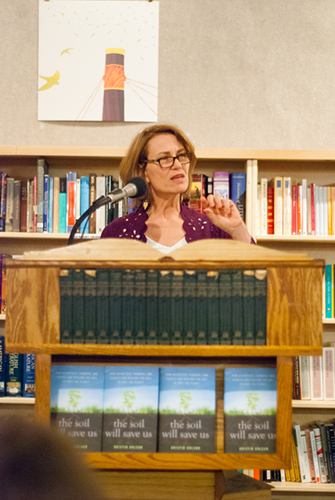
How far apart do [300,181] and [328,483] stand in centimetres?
158

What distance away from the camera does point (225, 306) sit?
974mm

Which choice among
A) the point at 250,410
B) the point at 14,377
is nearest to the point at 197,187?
the point at 14,377

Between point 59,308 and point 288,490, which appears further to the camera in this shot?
point 288,490

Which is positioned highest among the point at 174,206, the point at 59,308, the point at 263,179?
the point at 263,179

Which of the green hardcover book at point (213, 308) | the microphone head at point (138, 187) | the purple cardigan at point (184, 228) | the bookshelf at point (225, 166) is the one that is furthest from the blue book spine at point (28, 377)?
the green hardcover book at point (213, 308)

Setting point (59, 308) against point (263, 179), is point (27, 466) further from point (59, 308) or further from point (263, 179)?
point (263, 179)

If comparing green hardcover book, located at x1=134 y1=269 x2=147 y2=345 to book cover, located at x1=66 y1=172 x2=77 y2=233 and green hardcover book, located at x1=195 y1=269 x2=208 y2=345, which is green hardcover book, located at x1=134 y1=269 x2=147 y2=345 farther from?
book cover, located at x1=66 y1=172 x2=77 y2=233

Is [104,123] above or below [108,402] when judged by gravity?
above

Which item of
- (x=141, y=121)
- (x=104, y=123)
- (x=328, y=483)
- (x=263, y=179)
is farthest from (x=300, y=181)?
(x=328, y=483)

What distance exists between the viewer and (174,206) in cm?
164

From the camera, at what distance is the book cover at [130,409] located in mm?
952

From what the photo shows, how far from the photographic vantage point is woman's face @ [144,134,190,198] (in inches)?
61.3

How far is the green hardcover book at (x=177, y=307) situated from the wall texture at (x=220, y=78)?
1822 millimetres

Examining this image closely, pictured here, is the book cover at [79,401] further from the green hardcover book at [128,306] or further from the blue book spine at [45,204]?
the blue book spine at [45,204]
